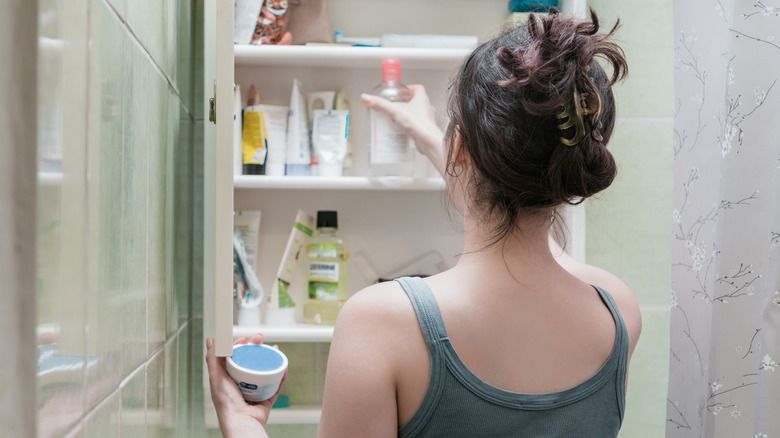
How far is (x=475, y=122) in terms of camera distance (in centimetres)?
68

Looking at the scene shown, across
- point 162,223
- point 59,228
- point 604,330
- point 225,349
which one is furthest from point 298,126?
point 59,228

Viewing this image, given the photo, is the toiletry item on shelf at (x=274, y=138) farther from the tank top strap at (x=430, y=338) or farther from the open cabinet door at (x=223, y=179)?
the tank top strap at (x=430, y=338)

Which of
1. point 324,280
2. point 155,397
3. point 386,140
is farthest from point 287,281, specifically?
point 155,397

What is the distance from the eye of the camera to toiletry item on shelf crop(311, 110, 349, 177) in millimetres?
1185

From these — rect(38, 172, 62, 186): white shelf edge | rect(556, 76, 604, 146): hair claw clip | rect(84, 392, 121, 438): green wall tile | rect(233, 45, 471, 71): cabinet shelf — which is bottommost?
rect(84, 392, 121, 438): green wall tile

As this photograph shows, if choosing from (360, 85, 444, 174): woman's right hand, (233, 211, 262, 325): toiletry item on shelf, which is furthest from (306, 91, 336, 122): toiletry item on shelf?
(233, 211, 262, 325): toiletry item on shelf

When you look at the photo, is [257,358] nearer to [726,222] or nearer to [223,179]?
[223,179]

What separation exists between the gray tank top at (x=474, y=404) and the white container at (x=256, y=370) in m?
0.22

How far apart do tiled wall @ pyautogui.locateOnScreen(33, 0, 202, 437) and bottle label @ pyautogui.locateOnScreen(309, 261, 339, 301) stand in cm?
25

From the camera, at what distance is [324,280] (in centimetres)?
118

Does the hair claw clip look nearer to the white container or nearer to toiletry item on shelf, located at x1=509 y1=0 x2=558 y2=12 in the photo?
the white container

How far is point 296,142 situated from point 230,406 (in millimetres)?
514

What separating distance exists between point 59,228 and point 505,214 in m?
0.42

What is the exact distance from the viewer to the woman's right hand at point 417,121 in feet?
3.71
